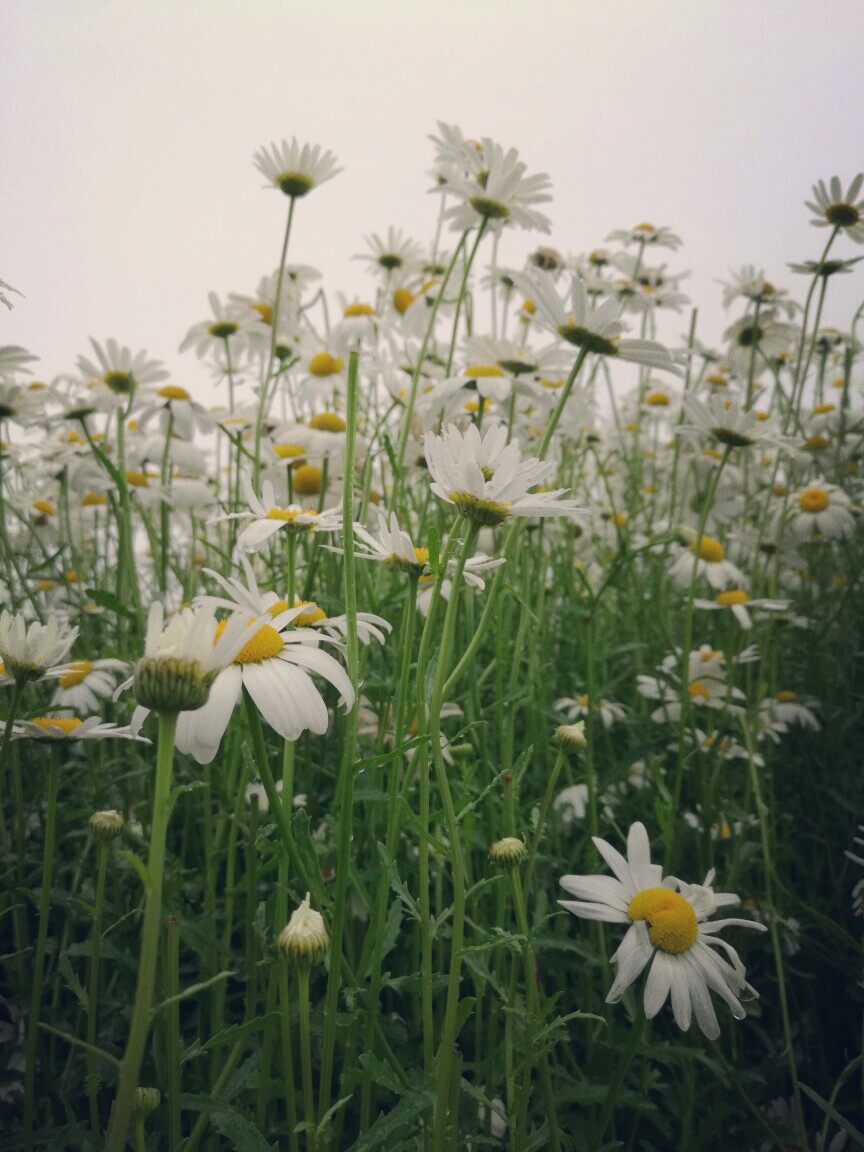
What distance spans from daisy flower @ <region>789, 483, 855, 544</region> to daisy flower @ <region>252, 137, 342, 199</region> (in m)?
1.51

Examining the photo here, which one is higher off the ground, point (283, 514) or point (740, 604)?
point (283, 514)

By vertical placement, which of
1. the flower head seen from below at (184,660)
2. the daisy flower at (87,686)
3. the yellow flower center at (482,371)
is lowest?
the daisy flower at (87,686)

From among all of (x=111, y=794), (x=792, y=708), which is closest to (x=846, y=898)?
(x=792, y=708)

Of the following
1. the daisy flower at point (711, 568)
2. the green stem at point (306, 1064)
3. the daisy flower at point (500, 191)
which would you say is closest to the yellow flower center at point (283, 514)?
the green stem at point (306, 1064)

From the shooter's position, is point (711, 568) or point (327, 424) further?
point (711, 568)

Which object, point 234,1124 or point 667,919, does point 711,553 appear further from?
point 234,1124

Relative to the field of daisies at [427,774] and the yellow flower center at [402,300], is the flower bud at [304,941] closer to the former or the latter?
the field of daisies at [427,774]

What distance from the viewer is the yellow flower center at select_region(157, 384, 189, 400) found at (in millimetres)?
1913

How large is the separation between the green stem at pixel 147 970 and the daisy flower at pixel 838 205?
6.69 feet

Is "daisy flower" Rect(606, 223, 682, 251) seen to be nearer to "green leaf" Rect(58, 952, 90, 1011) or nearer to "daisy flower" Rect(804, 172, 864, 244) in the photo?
"daisy flower" Rect(804, 172, 864, 244)

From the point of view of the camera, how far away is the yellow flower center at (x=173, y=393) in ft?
6.28

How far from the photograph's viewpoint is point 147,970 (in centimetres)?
44

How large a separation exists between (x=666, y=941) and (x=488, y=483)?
19.6 inches

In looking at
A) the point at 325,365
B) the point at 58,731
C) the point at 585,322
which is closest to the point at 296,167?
the point at 325,365
